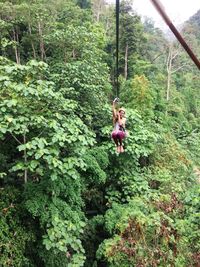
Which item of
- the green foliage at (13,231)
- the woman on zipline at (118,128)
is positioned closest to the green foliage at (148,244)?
the green foliage at (13,231)

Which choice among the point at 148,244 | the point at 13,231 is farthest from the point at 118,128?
the point at 148,244

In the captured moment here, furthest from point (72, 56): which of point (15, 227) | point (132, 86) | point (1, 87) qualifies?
point (15, 227)

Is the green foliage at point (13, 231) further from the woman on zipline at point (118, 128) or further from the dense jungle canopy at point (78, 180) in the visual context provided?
the woman on zipline at point (118, 128)

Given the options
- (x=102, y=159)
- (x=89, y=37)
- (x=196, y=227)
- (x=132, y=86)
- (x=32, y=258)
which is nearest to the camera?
(x=196, y=227)

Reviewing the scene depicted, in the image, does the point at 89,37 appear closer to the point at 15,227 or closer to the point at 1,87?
the point at 1,87

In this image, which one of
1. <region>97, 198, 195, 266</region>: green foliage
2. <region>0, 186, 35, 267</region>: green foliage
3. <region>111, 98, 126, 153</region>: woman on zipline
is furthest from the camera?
<region>97, 198, 195, 266</region>: green foliage

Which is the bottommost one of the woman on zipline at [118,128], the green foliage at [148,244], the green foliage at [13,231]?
the green foliage at [148,244]

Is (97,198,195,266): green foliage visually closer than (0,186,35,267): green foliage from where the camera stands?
No

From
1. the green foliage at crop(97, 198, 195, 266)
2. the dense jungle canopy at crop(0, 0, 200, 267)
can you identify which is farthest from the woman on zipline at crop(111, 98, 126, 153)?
the green foliage at crop(97, 198, 195, 266)

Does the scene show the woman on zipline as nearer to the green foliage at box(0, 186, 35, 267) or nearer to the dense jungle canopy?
the dense jungle canopy

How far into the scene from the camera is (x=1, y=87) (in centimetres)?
567

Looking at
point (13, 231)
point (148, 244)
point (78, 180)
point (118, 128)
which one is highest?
point (118, 128)

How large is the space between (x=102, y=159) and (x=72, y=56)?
18.6ft

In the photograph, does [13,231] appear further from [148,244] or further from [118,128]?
[118,128]
